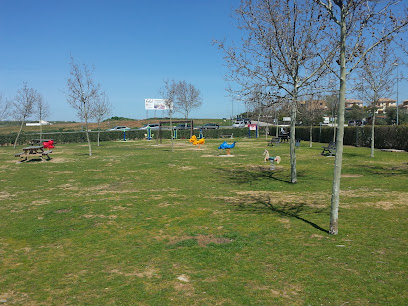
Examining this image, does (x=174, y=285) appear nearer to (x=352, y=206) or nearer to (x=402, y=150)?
(x=352, y=206)

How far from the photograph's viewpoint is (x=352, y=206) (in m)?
9.64

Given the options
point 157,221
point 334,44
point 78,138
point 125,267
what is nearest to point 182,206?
point 157,221

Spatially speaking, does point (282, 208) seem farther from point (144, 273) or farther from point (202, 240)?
point (144, 273)

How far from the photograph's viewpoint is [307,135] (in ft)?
150

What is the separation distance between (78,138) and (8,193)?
39.1 m

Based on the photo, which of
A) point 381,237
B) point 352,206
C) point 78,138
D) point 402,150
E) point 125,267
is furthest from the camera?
point 78,138

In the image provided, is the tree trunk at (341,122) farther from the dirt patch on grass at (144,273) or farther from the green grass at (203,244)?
the dirt patch on grass at (144,273)

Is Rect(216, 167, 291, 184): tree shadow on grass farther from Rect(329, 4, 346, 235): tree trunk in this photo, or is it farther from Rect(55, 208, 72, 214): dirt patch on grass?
Rect(55, 208, 72, 214): dirt patch on grass

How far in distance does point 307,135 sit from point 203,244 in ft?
136

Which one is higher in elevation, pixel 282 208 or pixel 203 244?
pixel 282 208

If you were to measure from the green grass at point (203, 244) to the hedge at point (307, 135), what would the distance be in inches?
640

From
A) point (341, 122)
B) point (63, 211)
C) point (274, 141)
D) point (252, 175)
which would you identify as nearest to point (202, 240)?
point (341, 122)

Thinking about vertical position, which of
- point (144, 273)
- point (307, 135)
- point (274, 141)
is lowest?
point (144, 273)

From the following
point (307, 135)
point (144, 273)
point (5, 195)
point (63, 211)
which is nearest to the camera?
point (144, 273)
